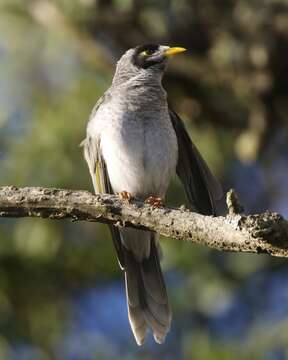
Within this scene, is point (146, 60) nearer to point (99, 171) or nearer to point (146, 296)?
point (99, 171)

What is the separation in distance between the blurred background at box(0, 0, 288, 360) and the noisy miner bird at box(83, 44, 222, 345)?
103 centimetres

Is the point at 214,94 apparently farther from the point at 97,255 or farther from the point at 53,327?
the point at 53,327

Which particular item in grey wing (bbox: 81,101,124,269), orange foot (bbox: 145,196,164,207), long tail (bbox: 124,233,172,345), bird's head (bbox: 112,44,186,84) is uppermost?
bird's head (bbox: 112,44,186,84)

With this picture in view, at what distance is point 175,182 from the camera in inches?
359

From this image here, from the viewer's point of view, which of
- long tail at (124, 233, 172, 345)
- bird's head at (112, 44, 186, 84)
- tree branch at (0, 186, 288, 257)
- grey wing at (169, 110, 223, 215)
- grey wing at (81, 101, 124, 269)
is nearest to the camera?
tree branch at (0, 186, 288, 257)

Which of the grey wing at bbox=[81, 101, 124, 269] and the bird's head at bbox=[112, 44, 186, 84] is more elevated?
the bird's head at bbox=[112, 44, 186, 84]

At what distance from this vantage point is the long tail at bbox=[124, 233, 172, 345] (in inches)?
276

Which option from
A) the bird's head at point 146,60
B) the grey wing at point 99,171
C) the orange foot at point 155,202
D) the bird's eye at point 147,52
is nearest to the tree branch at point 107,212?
the orange foot at point 155,202

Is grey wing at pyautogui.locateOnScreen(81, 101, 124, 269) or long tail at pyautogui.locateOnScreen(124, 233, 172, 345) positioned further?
grey wing at pyautogui.locateOnScreen(81, 101, 124, 269)

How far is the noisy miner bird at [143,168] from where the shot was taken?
277 inches

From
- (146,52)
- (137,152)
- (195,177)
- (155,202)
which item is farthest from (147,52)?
(155,202)

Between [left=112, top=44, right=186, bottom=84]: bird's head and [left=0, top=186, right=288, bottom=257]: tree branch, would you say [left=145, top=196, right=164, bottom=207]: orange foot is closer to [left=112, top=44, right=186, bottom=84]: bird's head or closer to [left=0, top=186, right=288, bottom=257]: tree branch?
[left=0, top=186, right=288, bottom=257]: tree branch

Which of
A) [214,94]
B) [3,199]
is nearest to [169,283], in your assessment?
[214,94]

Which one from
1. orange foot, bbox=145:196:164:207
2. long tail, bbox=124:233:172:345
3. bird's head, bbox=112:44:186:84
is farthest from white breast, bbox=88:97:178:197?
bird's head, bbox=112:44:186:84
